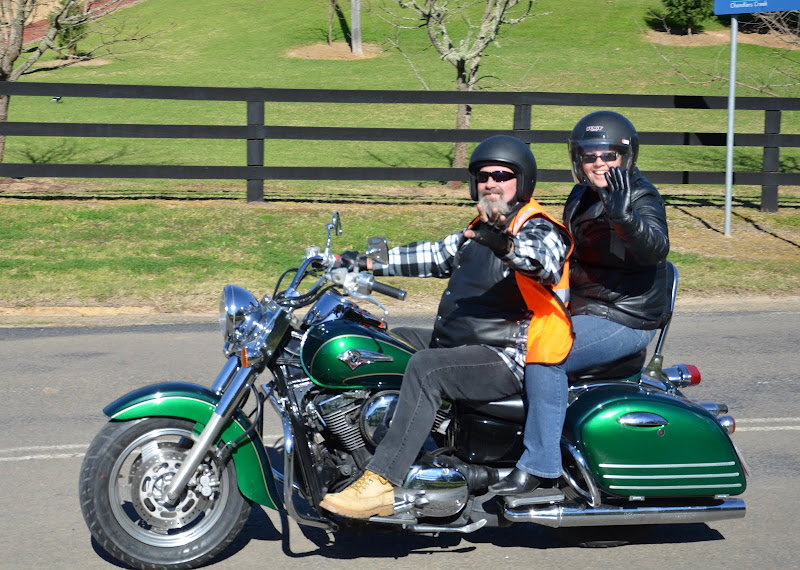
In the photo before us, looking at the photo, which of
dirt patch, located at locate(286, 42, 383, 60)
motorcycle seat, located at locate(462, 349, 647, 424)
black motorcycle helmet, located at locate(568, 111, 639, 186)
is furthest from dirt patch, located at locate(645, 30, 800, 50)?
motorcycle seat, located at locate(462, 349, 647, 424)

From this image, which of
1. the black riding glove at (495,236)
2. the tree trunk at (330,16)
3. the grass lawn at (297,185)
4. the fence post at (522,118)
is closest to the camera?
the black riding glove at (495,236)

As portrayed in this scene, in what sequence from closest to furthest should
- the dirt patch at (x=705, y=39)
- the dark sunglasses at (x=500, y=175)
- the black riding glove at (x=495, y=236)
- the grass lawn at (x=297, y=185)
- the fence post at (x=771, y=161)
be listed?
the black riding glove at (x=495, y=236), the dark sunglasses at (x=500, y=175), the grass lawn at (x=297, y=185), the fence post at (x=771, y=161), the dirt patch at (x=705, y=39)

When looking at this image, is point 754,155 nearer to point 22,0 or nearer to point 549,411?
point 22,0

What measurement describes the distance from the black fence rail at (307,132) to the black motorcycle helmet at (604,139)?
8117mm

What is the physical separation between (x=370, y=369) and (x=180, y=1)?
49988 mm

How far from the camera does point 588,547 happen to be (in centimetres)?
428

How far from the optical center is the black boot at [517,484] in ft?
12.8

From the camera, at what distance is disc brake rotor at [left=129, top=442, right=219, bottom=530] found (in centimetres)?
379

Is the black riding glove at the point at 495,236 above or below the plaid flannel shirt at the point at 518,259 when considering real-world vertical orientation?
above

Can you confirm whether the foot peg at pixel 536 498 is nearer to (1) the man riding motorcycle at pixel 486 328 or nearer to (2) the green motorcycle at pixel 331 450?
(2) the green motorcycle at pixel 331 450

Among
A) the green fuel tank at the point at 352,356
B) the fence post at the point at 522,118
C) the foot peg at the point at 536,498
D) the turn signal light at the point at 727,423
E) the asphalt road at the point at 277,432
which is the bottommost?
the asphalt road at the point at 277,432

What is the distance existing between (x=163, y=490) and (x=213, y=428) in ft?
1.13

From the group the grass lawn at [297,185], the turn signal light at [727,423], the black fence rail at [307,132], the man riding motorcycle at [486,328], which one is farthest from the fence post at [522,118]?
the man riding motorcycle at [486,328]

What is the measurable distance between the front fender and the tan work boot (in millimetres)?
290
